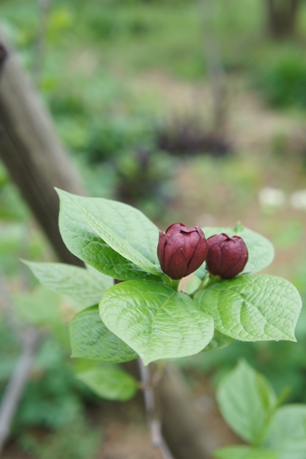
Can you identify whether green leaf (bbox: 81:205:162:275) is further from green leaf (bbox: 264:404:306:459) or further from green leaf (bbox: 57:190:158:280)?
green leaf (bbox: 264:404:306:459)

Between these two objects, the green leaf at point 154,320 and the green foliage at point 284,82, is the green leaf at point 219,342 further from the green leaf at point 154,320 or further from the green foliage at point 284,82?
the green foliage at point 284,82

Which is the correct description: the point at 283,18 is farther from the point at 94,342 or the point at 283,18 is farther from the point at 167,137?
the point at 94,342

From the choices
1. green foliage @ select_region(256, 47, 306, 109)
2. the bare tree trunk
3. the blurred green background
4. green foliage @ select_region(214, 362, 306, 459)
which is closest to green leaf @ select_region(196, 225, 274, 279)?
green foliage @ select_region(214, 362, 306, 459)

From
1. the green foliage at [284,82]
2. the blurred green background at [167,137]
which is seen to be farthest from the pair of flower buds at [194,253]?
the green foliage at [284,82]

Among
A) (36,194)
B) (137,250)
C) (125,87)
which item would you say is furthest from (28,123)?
(125,87)

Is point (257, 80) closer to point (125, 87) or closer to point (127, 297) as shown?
point (125, 87)

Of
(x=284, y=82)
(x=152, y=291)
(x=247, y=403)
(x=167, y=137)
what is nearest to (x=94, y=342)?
(x=152, y=291)
